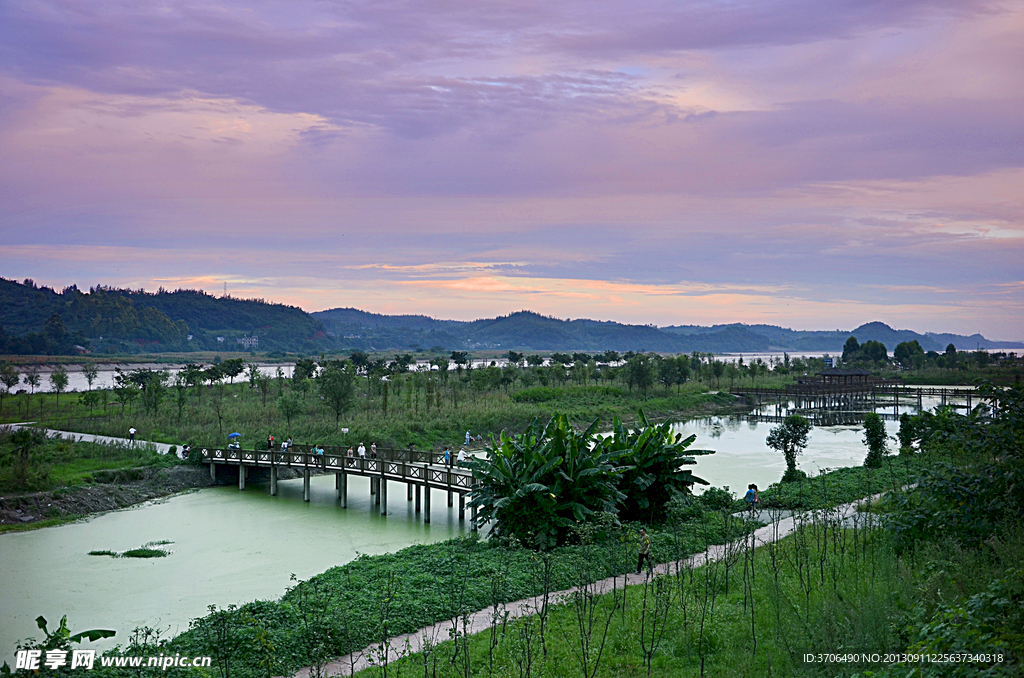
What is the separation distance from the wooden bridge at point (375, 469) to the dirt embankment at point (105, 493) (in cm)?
129

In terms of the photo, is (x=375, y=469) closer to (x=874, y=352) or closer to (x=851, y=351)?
(x=874, y=352)

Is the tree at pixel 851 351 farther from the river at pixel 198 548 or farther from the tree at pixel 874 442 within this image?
the tree at pixel 874 442

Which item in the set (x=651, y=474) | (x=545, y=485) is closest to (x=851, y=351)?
(x=651, y=474)

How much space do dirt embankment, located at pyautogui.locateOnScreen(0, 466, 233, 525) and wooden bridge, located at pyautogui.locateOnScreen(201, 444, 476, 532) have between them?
1.29 meters

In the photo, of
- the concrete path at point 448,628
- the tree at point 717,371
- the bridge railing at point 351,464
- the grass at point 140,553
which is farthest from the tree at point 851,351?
the grass at point 140,553

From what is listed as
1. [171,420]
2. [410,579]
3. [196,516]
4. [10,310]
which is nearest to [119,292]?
[10,310]

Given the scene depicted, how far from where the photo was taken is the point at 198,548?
1873 cm

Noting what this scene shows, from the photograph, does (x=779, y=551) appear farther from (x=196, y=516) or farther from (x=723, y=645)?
(x=196, y=516)

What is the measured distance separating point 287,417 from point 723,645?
33621 mm

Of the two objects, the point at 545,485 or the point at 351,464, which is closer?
the point at 545,485

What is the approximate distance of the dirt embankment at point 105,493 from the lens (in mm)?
21516

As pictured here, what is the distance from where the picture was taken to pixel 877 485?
2095cm

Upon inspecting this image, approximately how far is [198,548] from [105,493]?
25.6ft

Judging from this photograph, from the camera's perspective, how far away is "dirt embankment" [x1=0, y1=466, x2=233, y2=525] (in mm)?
21516
